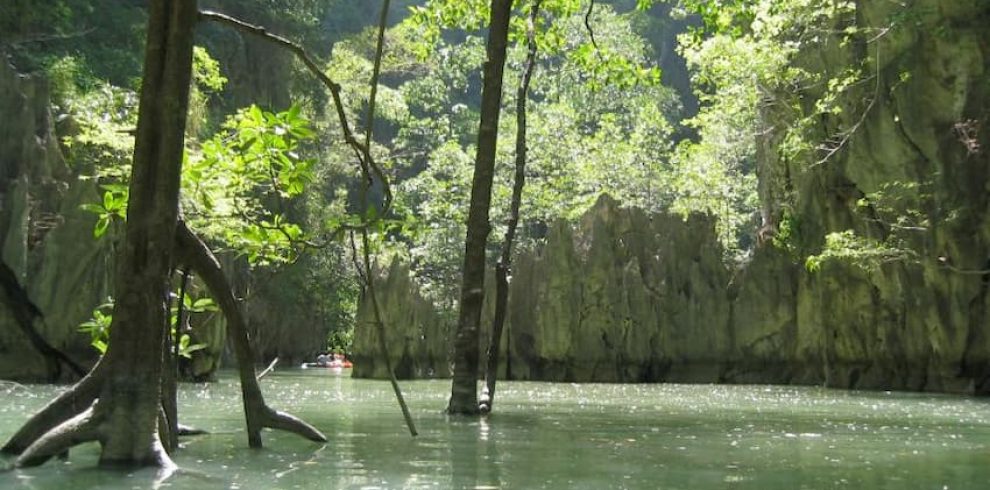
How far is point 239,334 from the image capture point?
8578mm

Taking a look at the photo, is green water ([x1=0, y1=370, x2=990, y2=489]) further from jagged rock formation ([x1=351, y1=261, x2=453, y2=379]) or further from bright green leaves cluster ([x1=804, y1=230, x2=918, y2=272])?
jagged rock formation ([x1=351, y1=261, x2=453, y2=379])

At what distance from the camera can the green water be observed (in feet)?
21.5

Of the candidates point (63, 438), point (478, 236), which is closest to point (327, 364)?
point (478, 236)

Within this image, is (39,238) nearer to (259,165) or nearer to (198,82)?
(198,82)

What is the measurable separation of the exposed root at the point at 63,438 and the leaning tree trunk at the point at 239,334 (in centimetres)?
164

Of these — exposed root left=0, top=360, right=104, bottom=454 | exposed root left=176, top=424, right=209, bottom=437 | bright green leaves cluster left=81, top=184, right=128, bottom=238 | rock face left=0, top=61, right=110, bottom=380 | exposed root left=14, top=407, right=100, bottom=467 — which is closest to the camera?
exposed root left=14, top=407, right=100, bottom=467

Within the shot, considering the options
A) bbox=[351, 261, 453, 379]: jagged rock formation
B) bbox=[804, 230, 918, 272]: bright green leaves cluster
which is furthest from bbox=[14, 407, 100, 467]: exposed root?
bbox=[351, 261, 453, 379]: jagged rock formation

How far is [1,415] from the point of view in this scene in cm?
1145

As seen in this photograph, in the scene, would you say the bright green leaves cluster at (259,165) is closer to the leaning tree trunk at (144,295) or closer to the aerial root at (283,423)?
the leaning tree trunk at (144,295)

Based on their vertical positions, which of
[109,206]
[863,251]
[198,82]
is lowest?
[109,206]

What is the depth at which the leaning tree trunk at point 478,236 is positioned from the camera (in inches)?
504

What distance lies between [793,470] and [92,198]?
17.1 metres

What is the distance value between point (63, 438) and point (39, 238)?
53.3ft

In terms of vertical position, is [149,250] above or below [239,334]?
above
